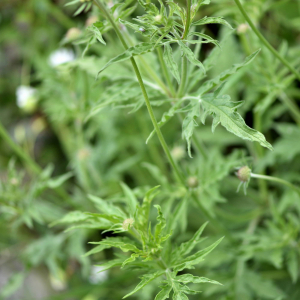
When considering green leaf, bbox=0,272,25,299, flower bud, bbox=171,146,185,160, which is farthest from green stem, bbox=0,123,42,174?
flower bud, bbox=171,146,185,160

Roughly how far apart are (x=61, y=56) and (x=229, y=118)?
1.22 meters

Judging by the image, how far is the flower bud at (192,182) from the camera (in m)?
0.94

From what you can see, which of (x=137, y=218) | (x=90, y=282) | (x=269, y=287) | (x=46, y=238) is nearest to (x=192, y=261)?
(x=137, y=218)

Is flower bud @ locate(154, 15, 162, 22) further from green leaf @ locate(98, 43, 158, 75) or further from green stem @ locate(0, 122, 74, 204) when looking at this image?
green stem @ locate(0, 122, 74, 204)

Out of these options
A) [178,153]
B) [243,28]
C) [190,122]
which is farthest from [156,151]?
[190,122]

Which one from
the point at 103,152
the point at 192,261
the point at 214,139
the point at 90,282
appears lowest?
the point at 90,282

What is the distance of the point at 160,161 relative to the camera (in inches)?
59.1

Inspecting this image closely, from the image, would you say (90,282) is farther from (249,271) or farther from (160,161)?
(249,271)

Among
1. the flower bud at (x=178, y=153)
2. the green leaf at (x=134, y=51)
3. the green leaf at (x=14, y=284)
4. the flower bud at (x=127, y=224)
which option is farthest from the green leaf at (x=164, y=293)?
the green leaf at (x=14, y=284)

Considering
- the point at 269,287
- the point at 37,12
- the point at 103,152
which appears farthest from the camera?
the point at 37,12

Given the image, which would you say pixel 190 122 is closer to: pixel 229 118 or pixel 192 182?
pixel 229 118

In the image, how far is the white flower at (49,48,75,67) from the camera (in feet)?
5.36

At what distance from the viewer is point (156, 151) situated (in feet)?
4.92

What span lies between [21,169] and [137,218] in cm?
145
